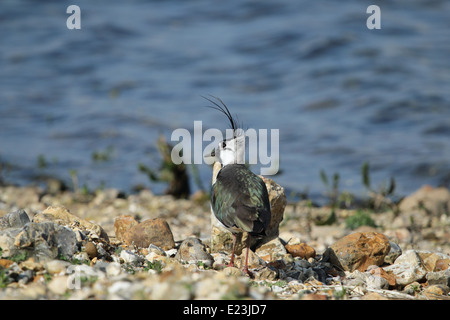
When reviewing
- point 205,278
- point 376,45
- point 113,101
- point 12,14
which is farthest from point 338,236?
point 12,14

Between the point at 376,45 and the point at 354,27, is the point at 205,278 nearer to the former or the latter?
the point at 376,45

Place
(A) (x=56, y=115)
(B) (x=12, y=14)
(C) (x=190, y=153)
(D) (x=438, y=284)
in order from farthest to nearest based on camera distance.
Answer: (B) (x=12, y=14) → (A) (x=56, y=115) → (C) (x=190, y=153) → (D) (x=438, y=284)

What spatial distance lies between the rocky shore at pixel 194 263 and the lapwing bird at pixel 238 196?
0.38 m

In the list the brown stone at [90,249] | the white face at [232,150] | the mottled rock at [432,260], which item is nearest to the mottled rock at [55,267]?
the brown stone at [90,249]

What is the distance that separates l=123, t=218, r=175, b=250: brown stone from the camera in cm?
556

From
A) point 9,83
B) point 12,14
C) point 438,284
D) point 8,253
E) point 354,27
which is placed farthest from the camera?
point 12,14

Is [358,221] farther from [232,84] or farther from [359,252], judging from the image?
[232,84]

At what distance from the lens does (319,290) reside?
188 inches

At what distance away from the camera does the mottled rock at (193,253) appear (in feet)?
17.1

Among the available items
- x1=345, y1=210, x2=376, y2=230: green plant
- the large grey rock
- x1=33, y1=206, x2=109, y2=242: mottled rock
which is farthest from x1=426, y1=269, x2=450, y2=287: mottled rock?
the large grey rock

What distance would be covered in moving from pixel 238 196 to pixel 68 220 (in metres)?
1.57

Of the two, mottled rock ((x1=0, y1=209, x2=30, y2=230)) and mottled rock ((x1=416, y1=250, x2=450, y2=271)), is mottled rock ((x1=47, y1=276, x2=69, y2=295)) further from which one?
mottled rock ((x1=416, y1=250, x2=450, y2=271))

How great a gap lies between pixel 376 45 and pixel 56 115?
7.87 m

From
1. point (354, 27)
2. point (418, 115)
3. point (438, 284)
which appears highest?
point (354, 27)
